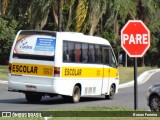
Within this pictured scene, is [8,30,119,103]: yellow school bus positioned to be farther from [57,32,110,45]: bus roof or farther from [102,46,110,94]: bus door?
[102,46,110,94]: bus door

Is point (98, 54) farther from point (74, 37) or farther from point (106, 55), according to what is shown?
point (74, 37)

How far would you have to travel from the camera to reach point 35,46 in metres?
20.6

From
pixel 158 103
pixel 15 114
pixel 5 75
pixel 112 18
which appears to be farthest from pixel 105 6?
pixel 15 114

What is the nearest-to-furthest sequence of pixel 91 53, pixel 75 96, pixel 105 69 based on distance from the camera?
1. pixel 75 96
2. pixel 91 53
3. pixel 105 69

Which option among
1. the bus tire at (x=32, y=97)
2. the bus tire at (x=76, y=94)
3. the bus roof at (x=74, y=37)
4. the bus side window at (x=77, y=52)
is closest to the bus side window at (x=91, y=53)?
the bus roof at (x=74, y=37)

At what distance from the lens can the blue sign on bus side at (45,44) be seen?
66.8 ft

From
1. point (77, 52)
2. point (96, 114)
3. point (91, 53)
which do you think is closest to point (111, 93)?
point (91, 53)

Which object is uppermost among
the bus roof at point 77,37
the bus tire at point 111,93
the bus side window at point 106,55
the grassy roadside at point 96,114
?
the bus roof at point 77,37

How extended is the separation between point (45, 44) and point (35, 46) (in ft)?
1.47

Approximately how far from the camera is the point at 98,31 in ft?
204

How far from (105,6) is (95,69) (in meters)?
15.9

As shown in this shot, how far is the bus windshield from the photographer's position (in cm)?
2036

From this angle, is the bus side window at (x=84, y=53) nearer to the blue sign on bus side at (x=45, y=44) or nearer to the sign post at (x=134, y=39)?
the blue sign on bus side at (x=45, y=44)

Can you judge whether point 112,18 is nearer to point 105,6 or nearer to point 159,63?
point 105,6
